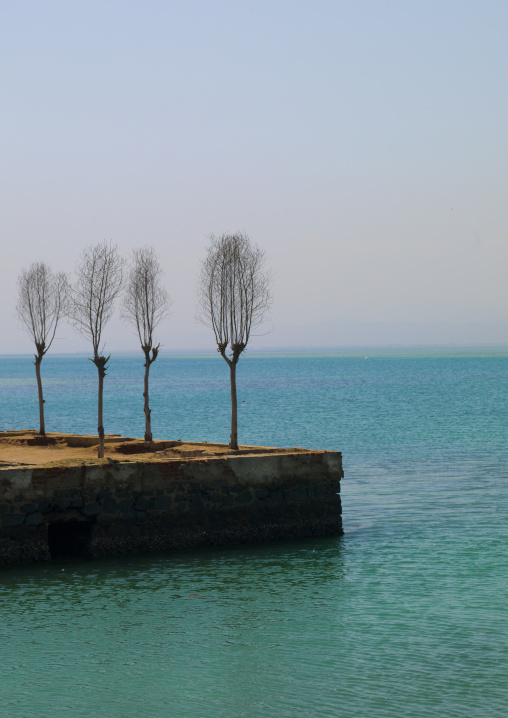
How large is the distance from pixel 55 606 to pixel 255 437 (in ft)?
120

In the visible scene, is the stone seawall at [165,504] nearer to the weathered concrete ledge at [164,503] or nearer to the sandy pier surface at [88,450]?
the weathered concrete ledge at [164,503]

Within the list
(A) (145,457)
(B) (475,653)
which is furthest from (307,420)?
(B) (475,653)

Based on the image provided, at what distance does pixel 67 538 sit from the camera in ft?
63.6

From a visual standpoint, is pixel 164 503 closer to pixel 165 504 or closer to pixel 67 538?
pixel 165 504

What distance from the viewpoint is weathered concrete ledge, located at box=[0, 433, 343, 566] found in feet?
60.2

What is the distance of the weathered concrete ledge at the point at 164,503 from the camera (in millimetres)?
18359

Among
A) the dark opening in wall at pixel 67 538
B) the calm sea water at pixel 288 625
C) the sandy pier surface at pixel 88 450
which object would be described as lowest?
the calm sea water at pixel 288 625

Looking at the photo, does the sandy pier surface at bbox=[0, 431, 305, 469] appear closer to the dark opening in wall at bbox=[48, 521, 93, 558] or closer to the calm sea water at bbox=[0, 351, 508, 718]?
the dark opening in wall at bbox=[48, 521, 93, 558]

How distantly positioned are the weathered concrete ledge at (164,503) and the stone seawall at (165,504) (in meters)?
0.02

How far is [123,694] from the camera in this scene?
12266mm

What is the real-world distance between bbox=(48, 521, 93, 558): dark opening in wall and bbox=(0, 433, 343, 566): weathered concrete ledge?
0.07ft

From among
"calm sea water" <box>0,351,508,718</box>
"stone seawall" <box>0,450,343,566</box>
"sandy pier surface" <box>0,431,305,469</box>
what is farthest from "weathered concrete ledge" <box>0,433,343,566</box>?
"sandy pier surface" <box>0,431,305,469</box>

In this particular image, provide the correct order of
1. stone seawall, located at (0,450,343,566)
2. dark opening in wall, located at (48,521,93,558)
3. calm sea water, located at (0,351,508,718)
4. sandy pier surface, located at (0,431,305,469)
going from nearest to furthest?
1. calm sea water, located at (0,351,508,718)
2. stone seawall, located at (0,450,343,566)
3. dark opening in wall, located at (48,521,93,558)
4. sandy pier surface, located at (0,431,305,469)

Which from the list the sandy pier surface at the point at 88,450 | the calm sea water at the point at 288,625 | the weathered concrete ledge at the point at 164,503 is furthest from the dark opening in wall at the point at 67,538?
the sandy pier surface at the point at 88,450
